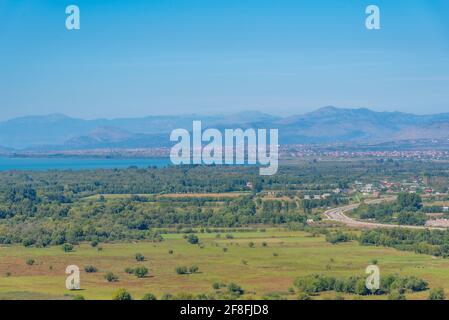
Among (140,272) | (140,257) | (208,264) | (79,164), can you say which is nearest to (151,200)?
(140,257)

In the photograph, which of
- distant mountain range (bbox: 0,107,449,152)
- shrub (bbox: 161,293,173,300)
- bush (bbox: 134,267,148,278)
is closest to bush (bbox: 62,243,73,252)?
bush (bbox: 134,267,148,278)

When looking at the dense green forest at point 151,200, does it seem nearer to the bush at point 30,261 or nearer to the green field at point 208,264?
the green field at point 208,264

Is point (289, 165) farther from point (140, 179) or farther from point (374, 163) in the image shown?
point (140, 179)

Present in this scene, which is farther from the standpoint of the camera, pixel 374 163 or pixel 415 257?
pixel 374 163

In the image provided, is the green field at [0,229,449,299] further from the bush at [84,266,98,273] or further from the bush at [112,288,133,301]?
the bush at [112,288,133,301]

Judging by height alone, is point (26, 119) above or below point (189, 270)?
above

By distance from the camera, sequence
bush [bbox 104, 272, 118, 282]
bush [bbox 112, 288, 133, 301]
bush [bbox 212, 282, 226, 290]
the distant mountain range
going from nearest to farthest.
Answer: bush [bbox 112, 288, 133, 301], bush [bbox 212, 282, 226, 290], bush [bbox 104, 272, 118, 282], the distant mountain range
